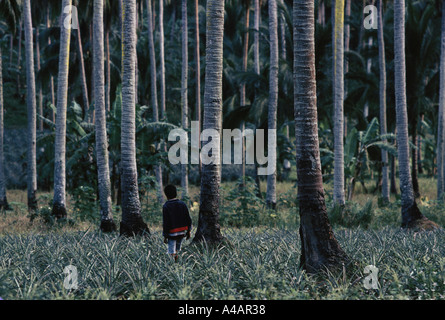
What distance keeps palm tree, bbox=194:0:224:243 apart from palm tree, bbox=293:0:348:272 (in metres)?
1.89

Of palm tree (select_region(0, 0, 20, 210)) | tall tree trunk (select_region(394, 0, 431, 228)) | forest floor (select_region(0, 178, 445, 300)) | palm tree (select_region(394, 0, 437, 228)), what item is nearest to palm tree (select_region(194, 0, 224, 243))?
forest floor (select_region(0, 178, 445, 300))

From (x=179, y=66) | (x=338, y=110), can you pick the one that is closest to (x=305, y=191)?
(x=338, y=110)

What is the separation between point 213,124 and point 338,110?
7240 millimetres

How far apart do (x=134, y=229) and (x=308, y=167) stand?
4711mm

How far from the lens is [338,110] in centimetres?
1503

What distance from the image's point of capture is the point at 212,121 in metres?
8.84

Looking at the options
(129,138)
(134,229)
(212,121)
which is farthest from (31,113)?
(212,121)

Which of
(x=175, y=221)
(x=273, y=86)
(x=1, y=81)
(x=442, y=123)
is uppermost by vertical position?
(x=1, y=81)

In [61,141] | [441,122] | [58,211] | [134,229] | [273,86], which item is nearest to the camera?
[134,229]

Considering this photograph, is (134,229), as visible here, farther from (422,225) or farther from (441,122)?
(441,122)

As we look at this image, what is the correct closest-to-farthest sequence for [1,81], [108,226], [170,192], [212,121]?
[170,192] → [212,121] → [108,226] → [1,81]

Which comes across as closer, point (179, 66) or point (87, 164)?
point (87, 164)

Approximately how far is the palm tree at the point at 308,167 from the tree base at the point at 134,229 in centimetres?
425
